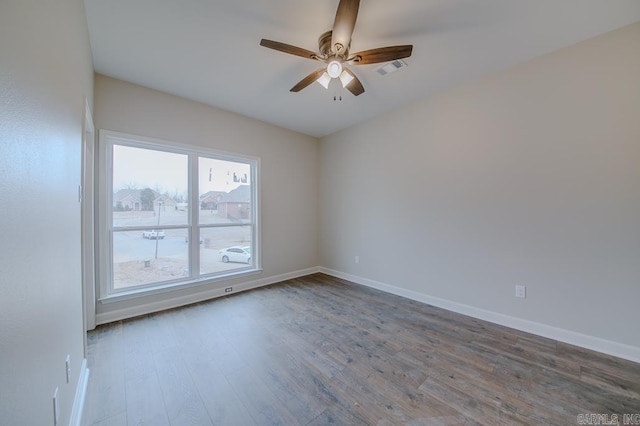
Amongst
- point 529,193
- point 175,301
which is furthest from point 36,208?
point 529,193

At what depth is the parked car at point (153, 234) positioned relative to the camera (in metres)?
3.06

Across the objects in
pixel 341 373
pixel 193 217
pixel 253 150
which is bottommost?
pixel 341 373

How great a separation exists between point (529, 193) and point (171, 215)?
432 centimetres

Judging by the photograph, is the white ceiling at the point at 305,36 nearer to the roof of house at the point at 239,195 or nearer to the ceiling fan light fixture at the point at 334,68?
the ceiling fan light fixture at the point at 334,68

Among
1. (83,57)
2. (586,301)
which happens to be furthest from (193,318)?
(586,301)

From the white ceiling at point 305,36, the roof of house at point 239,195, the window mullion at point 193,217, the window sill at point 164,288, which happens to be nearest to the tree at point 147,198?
the window mullion at point 193,217

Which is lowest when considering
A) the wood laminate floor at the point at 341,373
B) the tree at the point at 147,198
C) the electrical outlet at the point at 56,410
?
the wood laminate floor at the point at 341,373

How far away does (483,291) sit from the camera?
9.33 feet

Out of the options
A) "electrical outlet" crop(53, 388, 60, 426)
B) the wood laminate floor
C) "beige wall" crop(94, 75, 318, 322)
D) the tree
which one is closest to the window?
the tree

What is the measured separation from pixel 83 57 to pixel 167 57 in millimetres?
719

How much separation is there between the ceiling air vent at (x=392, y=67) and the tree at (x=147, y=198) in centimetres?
315

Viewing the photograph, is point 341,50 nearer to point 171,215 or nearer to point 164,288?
point 171,215

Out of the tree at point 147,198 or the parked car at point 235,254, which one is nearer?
the tree at point 147,198

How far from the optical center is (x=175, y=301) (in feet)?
10.5
